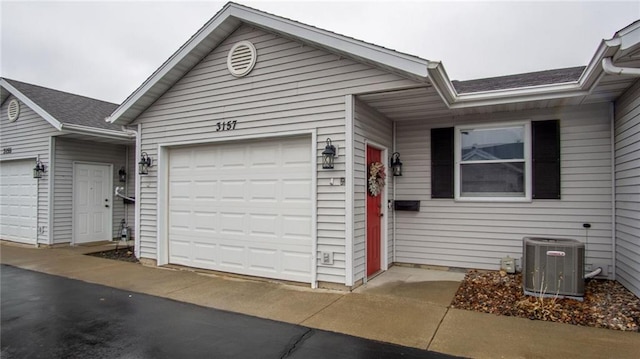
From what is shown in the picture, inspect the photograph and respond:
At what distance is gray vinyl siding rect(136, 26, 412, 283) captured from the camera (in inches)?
204

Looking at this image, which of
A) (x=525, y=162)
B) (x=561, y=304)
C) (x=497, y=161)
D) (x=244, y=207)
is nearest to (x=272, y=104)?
(x=244, y=207)

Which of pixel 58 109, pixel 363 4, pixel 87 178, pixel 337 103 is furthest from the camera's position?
pixel 363 4

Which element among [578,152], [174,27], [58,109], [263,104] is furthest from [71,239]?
[578,152]

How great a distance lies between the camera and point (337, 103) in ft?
17.1

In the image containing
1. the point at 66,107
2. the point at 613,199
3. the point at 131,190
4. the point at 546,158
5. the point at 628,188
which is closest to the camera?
the point at 628,188

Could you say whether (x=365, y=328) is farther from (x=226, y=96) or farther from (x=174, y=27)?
(x=174, y=27)

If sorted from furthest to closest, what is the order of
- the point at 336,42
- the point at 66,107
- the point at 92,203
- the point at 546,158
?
1. the point at 92,203
2. the point at 66,107
3. the point at 546,158
4. the point at 336,42

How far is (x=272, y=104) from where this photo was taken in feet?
18.9

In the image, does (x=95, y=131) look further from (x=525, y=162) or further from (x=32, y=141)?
(x=525, y=162)

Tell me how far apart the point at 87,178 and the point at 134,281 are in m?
5.30

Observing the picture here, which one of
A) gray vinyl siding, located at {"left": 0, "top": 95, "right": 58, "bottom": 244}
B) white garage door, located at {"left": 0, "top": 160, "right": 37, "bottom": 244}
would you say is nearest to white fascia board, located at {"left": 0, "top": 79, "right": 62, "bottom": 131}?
gray vinyl siding, located at {"left": 0, "top": 95, "right": 58, "bottom": 244}

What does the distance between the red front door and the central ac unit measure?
2239 millimetres

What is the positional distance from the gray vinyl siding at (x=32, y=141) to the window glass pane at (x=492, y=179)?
31.1ft

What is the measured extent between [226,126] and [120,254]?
4.37m
